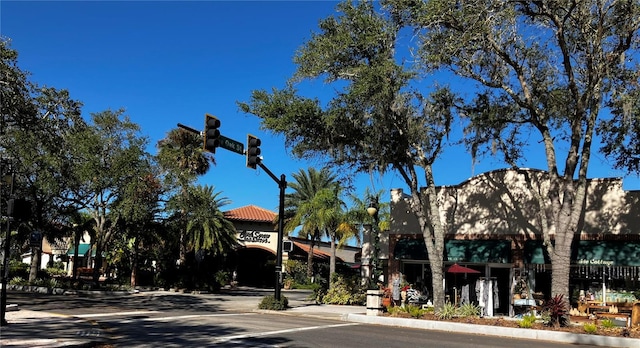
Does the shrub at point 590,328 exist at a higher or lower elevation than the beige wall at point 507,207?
lower

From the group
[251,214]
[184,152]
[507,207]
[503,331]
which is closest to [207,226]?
[184,152]

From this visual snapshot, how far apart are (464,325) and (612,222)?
372 inches

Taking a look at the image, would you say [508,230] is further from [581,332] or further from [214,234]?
[214,234]

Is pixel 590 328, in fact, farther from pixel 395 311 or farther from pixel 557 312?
pixel 395 311

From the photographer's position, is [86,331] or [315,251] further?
[315,251]

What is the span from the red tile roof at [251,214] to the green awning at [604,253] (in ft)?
95.7

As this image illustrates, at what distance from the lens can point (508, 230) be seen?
24406 mm

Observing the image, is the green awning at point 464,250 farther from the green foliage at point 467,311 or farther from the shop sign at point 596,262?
Answer: the green foliage at point 467,311

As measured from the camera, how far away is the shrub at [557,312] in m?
16.8

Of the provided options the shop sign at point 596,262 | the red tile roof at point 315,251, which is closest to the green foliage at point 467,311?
the shop sign at point 596,262

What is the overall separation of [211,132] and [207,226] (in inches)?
869

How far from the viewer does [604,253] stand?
21750 mm

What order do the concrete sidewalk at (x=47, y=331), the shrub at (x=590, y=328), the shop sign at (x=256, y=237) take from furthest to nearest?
the shop sign at (x=256, y=237) < the shrub at (x=590, y=328) < the concrete sidewalk at (x=47, y=331)

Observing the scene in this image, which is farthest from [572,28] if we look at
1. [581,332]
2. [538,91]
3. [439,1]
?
[581,332]
